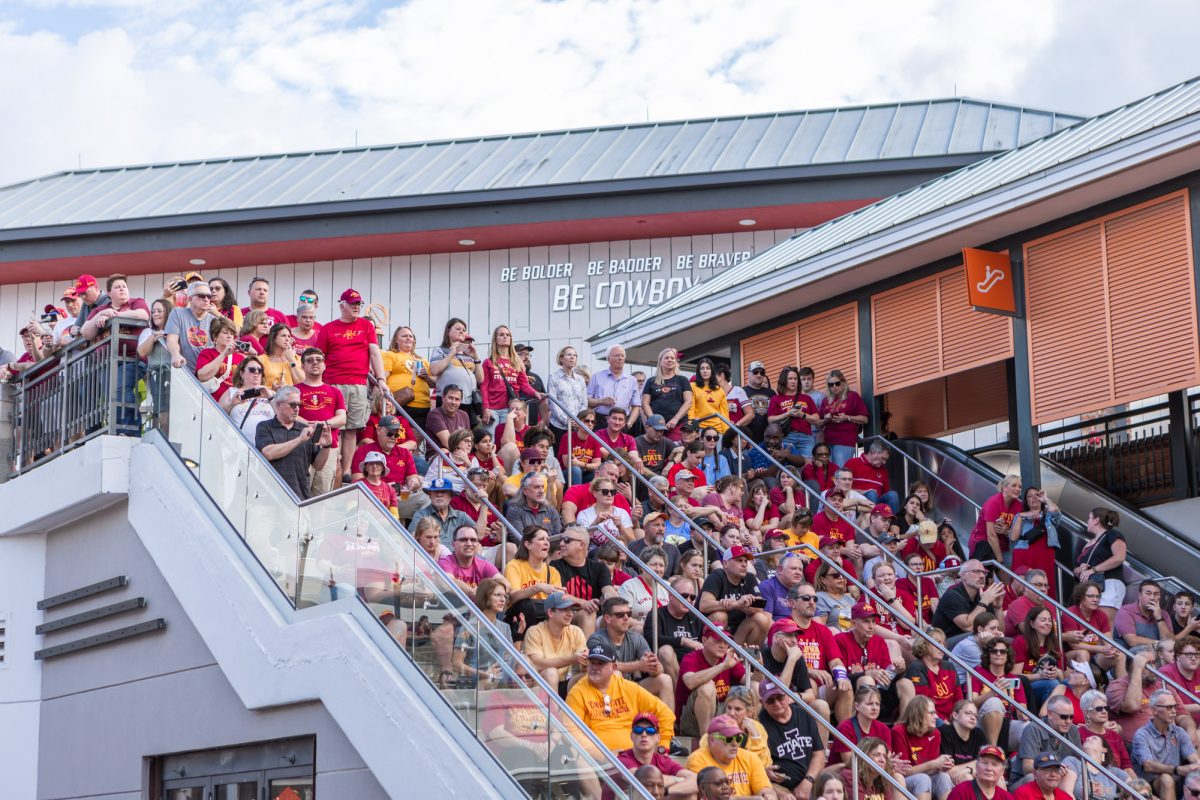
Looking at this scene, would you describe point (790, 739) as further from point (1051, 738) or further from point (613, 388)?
point (613, 388)

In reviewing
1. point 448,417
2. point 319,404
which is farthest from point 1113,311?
point 319,404

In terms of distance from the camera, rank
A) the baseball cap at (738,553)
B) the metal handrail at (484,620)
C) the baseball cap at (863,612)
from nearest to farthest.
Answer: the metal handrail at (484,620) < the baseball cap at (738,553) < the baseball cap at (863,612)

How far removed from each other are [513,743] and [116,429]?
19.3 feet

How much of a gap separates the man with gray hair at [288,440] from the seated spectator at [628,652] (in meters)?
2.77

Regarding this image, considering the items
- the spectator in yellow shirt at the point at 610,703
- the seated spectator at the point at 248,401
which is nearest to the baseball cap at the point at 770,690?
the spectator in yellow shirt at the point at 610,703

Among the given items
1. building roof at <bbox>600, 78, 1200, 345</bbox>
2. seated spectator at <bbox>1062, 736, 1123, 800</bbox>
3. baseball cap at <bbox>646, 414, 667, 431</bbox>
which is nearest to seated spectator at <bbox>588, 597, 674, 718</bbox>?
seated spectator at <bbox>1062, 736, 1123, 800</bbox>

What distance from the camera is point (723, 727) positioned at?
9750 mm

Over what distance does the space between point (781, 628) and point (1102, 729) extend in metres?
2.76

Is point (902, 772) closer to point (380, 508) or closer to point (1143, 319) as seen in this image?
point (380, 508)

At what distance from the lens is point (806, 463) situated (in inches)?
698

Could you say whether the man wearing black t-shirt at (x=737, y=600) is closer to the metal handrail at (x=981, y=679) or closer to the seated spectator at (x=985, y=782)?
the metal handrail at (x=981, y=679)

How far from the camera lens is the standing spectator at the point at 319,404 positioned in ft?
42.0

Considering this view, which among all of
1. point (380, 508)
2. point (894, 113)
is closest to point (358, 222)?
point (894, 113)

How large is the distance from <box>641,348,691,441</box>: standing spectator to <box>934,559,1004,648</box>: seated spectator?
4.46 meters
